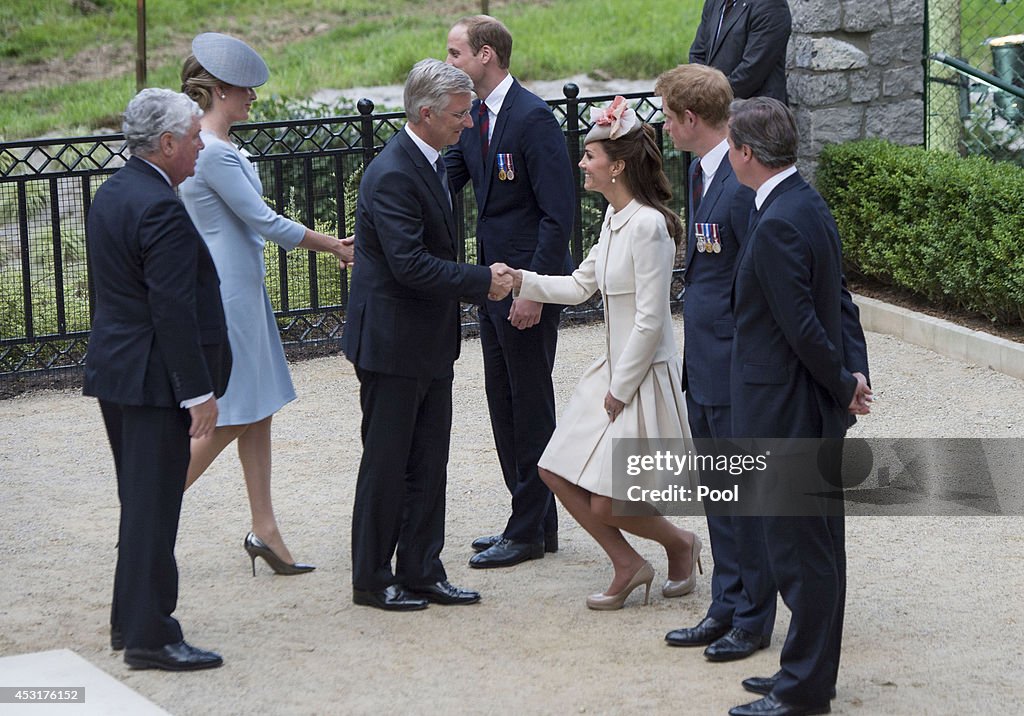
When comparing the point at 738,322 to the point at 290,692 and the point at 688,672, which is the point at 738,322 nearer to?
the point at 688,672

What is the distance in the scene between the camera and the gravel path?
426 cm

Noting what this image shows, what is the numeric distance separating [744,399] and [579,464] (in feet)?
3.23

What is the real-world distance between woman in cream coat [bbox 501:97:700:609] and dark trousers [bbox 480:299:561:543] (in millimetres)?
542

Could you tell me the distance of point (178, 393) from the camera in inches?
168

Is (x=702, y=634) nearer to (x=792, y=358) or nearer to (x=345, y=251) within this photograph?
(x=792, y=358)

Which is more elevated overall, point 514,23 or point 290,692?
point 514,23

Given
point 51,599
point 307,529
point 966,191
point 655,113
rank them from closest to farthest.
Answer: point 51,599, point 307,529, point 966,191, point 655,113

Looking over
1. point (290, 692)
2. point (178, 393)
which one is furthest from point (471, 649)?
point (178, 393)

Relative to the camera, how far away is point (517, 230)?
548 cm

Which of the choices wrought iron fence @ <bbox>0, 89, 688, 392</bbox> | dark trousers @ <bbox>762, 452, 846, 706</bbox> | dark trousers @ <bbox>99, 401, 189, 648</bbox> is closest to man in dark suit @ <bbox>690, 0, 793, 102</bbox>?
wrought iron fence @ <bbox>0, 89, 688, 392</bbox>

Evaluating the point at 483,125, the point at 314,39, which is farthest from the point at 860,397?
the point at 314,39

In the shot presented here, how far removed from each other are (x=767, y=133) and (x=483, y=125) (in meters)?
1.89

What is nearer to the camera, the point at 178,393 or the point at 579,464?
the point at 178,393

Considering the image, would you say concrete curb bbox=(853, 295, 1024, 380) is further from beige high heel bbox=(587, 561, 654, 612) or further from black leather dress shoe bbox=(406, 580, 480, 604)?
black leather dress shoe bbox=(406, 580, 480, 604)
